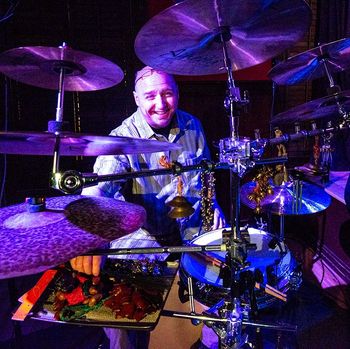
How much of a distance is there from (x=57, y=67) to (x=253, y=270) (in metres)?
1.15

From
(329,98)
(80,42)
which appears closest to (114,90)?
(80,42)

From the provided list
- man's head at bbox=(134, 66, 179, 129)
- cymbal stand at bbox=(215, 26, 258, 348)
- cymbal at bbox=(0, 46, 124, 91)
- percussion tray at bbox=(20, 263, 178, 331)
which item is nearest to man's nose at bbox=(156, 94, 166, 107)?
man's head at bbox=(134, 66, 179, 129)

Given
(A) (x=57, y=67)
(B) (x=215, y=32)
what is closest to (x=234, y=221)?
(B) (x=215, y=32)

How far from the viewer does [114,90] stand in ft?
11.3

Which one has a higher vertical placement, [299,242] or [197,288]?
[197,288]

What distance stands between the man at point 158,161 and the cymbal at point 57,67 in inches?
25.2

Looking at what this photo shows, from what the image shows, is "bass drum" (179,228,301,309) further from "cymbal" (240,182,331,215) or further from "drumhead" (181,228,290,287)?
"cymbal" (240,182,331,215)

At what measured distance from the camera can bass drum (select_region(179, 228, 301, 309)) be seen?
4.00 feet

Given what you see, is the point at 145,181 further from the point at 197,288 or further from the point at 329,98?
the point at 329,98

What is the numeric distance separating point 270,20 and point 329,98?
1.91ft

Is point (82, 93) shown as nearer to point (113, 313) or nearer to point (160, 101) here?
point (160, 101)

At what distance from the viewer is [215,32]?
1055 millimetres

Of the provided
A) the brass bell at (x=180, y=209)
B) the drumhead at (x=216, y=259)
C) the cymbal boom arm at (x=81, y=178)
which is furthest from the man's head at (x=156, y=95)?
the cymbal boom arm at (x=81, y=178)

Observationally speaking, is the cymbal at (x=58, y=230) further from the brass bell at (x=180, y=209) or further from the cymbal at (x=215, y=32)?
the cymbal at (x=215, y=32)
